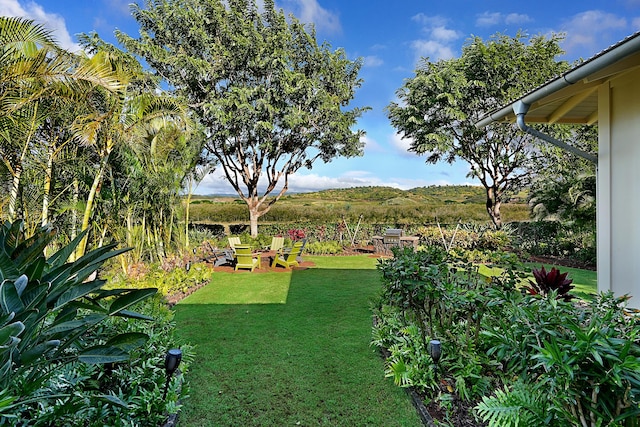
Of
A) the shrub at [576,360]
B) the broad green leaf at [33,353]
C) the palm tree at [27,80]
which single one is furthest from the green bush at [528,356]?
the palm tree at [27,80]

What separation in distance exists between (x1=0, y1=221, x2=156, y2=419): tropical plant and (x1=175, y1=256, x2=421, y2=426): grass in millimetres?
1228

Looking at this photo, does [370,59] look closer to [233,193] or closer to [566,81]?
[233,193]

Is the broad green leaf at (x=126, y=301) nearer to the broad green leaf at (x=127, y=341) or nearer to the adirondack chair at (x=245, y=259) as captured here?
the broad green leaf at (x=127, y=341)

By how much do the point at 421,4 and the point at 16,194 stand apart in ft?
33.4

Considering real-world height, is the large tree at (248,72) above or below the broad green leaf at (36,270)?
above

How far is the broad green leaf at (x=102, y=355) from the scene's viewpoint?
5.77 ft

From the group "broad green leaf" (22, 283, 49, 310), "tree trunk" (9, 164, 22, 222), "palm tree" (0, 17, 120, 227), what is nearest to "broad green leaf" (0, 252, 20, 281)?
"broad green leaf" (22, 283, 49, 310)

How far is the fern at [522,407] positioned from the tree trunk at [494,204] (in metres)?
13.8

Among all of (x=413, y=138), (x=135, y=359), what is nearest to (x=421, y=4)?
(x=413, y=138)

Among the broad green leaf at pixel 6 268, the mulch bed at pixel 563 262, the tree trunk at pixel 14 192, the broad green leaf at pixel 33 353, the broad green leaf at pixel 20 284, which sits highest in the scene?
the tree trunk at pixel 14 192

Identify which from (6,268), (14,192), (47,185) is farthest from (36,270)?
(47,185)

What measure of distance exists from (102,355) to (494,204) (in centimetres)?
1569

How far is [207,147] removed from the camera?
1377 cm

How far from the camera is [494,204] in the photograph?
14609mm
